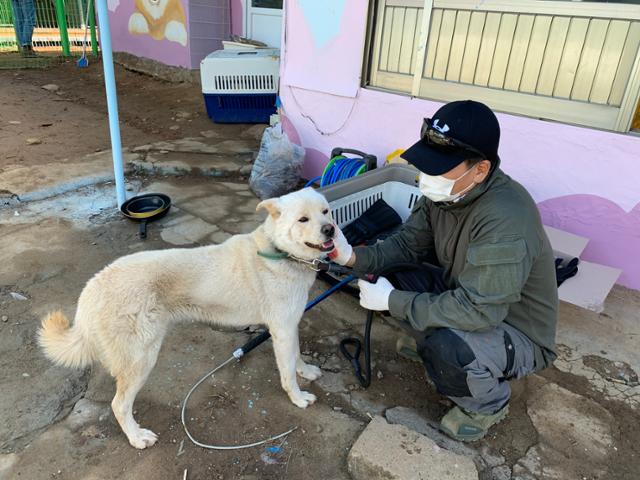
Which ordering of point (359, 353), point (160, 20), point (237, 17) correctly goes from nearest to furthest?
1. point (359, 353)
2. point (237, 17)
3. point (160, 20)

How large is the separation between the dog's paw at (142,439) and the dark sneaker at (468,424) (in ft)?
5.15

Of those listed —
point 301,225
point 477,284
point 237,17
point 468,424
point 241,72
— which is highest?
point 237,17

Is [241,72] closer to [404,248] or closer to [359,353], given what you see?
[404,248]

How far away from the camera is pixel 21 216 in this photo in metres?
4.45

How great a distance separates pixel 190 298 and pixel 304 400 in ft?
2.94

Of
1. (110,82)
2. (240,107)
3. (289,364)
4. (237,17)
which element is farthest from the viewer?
(237,17)

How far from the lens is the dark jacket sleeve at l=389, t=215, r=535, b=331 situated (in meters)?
1.97

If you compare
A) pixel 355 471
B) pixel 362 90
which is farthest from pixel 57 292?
pixel 362 90

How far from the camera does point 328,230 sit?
2262 mm

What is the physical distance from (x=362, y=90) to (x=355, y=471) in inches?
151

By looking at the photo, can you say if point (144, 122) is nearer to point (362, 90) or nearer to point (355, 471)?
point (362, 90)

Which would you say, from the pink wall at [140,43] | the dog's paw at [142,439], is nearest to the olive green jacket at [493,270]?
the dog's paw at [142,439]

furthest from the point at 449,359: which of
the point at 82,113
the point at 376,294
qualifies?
the point at 82,113

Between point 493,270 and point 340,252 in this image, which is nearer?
point 493,270
